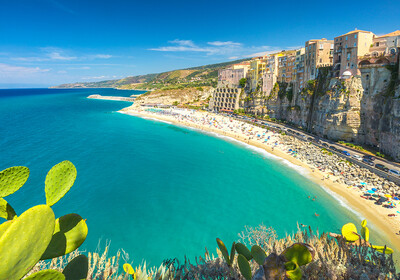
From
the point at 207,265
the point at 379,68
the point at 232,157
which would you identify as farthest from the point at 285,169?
the point at 207,265

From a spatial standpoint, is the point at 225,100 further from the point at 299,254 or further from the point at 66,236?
the point at 66,236

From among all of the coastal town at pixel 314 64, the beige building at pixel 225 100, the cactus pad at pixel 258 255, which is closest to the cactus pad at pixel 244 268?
the cactus pad at pixel 258 255

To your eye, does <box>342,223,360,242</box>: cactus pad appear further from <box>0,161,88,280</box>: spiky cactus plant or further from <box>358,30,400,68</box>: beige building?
<box>358,30,400,68</box>: beige building

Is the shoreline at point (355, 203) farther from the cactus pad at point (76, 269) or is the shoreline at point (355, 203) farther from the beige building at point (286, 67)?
the beige building at point (286, 67)

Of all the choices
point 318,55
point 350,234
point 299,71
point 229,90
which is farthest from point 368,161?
point 229,90

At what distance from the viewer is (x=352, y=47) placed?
119ft

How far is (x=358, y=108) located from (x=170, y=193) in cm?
3387

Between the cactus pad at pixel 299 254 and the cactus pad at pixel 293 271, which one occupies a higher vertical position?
the cactus pad at pixel 299 254

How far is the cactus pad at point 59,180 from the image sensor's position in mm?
3806

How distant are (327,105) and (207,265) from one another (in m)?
39.8

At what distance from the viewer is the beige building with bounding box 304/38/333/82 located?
4284 cm

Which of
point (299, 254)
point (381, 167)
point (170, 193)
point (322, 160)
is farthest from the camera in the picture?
point (322, 160)

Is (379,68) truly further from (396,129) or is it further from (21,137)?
(21,137)

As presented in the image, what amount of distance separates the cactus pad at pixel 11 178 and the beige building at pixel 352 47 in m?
45.2
